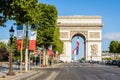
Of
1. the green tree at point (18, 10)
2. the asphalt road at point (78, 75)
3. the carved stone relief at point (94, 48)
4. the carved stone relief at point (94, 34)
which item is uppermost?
the carved stone relief at point (94, 34)

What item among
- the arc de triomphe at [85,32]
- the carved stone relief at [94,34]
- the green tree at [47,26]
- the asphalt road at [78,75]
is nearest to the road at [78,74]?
the asphalt road at [78,75]

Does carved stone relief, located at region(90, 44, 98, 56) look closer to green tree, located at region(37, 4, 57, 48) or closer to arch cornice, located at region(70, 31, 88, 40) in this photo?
arch cornice, located at region(70, 31, 88, 40)

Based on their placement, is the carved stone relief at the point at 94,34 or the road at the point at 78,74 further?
the carved stone relief at the point at 94,34

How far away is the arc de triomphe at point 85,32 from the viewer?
152m

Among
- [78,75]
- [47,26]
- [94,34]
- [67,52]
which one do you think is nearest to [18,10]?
[78,75]

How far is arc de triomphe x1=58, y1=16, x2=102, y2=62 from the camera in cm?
15200

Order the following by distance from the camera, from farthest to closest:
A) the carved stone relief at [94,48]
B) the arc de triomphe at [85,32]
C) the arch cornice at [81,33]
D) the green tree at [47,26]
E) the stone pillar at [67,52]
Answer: the stone pillar at [67,52] < the arch cornice at [81,33] < the arc de triomphe at [85,32] < the carved stone relief at [94,48] < the green tree at [47,26]

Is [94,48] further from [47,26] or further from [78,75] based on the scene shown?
[78,75]

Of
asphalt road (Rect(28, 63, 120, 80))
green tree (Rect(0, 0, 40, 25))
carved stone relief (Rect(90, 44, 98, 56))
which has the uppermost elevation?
carved stone relief (Rect(90, 44, 98, 56))

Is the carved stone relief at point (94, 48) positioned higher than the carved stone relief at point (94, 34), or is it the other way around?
the carved stone relief at point (94, 34)

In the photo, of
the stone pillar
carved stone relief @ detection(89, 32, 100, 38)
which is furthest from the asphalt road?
the stone pillar

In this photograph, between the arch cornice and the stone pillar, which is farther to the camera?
the stone pillar

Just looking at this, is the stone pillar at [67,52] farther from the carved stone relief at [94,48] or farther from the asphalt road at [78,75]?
the asphalt road at [78,75]

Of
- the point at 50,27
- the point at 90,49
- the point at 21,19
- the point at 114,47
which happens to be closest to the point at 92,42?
the point at 90,49
